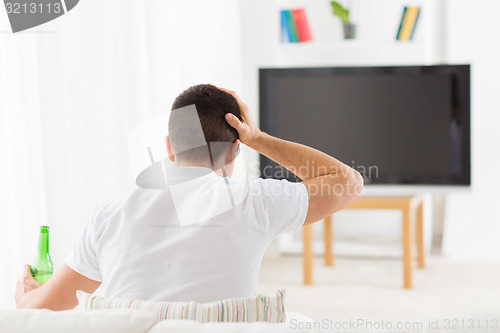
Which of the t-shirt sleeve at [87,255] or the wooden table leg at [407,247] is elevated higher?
the t-shirt sleeve at [87,255]

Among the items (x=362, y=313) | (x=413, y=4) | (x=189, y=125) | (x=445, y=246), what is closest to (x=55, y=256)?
(x=189, y=125)

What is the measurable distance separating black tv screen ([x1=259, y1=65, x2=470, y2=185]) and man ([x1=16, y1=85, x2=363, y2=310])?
1972mm

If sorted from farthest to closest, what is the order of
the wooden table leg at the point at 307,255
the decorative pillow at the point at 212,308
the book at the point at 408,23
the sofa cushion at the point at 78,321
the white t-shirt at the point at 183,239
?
the book at the point at 408,23 → the wooden table leg at the point at 307,255 → the white t-shirt at the point at 183,239 → the decorative pillow at the point at 212,308 → the sofa cushion at the point at 78,321

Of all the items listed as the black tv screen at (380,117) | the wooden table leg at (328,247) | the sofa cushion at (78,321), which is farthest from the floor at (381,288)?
the sofa cushion at (78,321)

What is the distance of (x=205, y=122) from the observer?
120 centimetres

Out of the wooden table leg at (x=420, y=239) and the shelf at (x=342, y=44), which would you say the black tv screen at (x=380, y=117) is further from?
the shelf at (x=342, y=44)

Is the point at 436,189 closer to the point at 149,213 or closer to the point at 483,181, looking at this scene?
the point at 483,181

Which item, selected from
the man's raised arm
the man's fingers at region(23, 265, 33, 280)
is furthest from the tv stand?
the man's fingers at region(23, 265, 33, 280)

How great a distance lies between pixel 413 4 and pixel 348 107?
4.00ft

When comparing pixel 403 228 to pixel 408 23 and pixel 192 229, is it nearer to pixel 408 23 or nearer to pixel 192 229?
pixel 408 23

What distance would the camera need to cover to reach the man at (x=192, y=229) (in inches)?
41.0

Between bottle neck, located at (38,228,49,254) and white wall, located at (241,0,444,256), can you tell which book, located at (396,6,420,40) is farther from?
bottle neck, located at (38,228,49,254)

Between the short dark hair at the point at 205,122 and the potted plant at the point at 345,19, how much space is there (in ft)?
9.12

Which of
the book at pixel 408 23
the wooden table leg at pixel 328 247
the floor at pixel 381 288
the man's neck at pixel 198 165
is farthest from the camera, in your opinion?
the book at pixel 408 23
